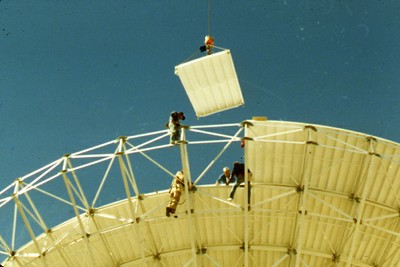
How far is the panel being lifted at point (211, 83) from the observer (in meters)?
23.5

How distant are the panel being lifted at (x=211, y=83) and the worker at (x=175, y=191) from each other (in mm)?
3786

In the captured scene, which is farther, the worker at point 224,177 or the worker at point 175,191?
the worker at point 224,177

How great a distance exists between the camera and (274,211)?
2281cm

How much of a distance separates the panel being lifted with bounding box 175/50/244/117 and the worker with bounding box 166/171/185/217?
3.79 m

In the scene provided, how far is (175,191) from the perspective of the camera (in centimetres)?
2241

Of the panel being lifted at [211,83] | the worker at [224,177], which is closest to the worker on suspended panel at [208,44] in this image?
the panel being lifted at [211,83]

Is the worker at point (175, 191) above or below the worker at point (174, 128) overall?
below

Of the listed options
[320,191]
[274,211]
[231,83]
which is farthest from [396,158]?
[231,83]

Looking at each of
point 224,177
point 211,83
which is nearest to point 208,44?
point 211,83

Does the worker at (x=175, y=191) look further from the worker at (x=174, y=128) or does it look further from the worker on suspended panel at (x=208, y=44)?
the worker on suspended panel at (x=208, y=44)

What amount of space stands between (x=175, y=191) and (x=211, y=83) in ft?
17.3

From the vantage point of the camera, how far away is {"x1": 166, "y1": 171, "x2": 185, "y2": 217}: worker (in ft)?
72.9

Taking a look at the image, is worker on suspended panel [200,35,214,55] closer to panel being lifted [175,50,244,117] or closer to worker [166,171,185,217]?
panel being lifted [175,50,244,117]

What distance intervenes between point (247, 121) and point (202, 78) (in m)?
3.84
